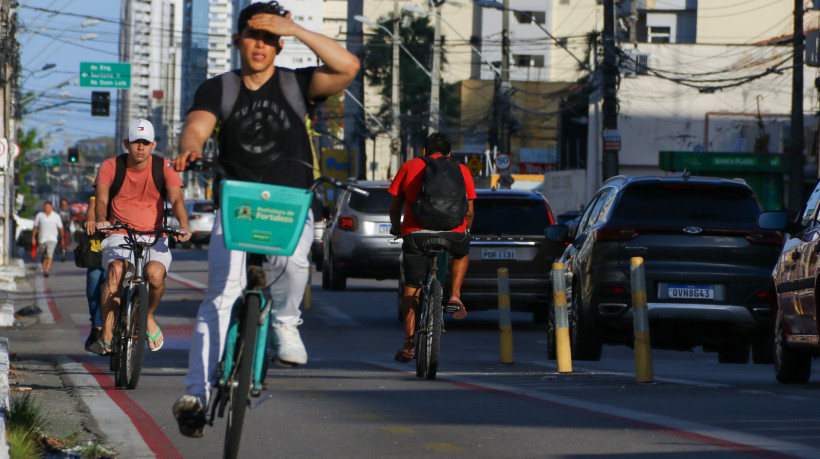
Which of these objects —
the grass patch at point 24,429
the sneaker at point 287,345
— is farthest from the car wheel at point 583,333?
the sneaker at point 287,345

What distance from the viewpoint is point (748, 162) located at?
156 feet

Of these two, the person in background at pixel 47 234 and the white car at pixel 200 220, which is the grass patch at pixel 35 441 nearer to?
the person in background at pixel 47 234

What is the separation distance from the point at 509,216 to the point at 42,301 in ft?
31.7

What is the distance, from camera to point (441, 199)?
10.8 metres

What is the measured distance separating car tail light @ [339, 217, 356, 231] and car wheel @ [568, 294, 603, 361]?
10572mm

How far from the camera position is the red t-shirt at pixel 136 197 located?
415 inches

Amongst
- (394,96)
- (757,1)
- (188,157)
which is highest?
(757,1)

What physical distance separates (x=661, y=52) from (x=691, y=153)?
12648mm

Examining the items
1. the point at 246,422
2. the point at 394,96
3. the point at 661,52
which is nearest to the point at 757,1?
the point at 661,52

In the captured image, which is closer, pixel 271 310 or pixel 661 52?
pixel 271 310

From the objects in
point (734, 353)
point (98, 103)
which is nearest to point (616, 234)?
point (734, 353)

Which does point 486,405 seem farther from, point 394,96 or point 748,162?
point 394,96

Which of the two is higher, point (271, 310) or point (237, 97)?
point (237, 97)

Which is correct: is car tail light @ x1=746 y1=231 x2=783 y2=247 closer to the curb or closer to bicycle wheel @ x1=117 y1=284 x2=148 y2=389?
bicycle wheel @ x1=117 y1=284 x2=148 y2=389
